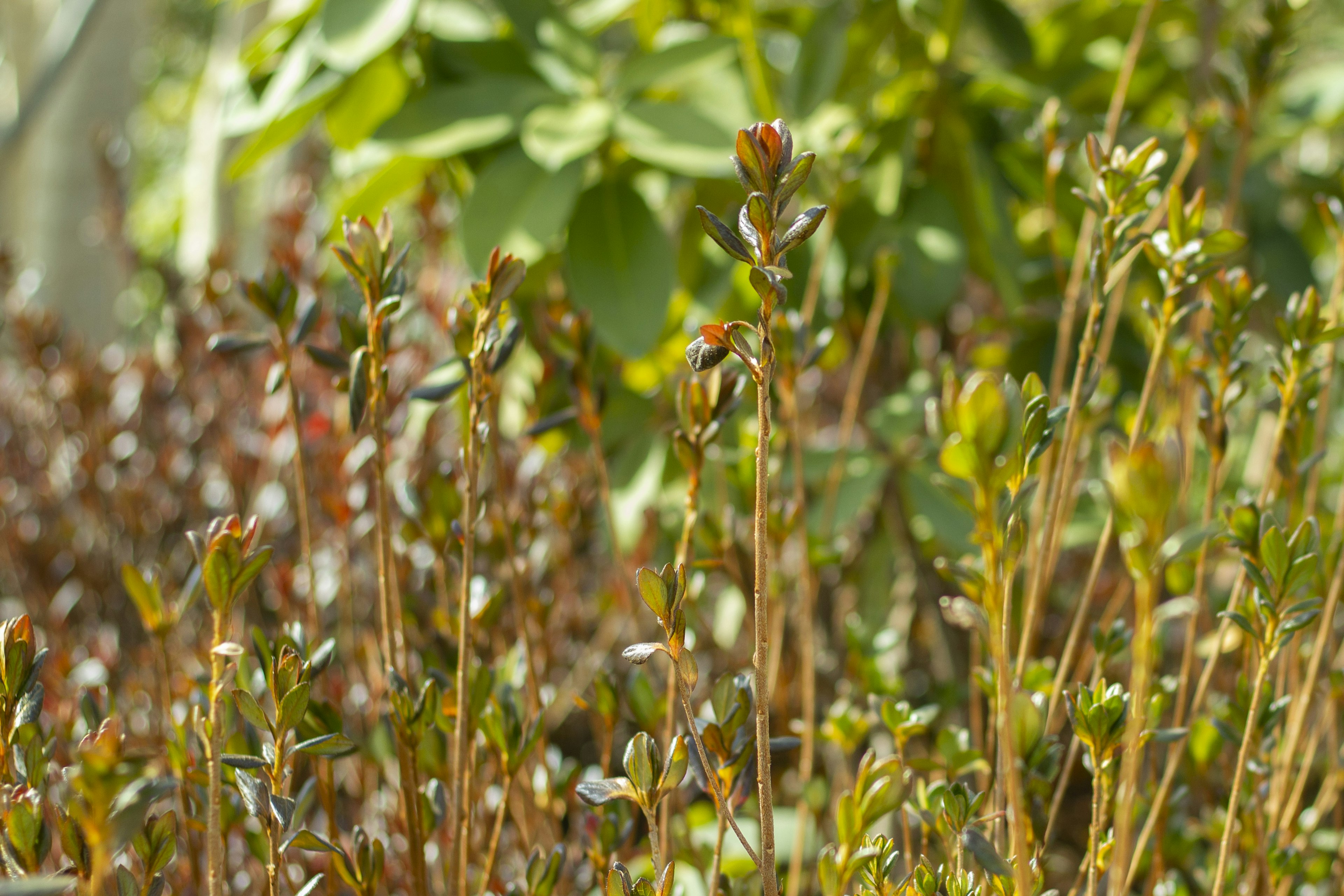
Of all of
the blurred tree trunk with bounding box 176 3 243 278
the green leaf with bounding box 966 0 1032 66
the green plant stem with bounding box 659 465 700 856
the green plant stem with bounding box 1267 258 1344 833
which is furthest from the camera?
the blurred tree trunk with bounding box 176 3 243 278

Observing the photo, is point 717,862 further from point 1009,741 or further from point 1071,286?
point 1071,286

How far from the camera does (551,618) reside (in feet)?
4.69

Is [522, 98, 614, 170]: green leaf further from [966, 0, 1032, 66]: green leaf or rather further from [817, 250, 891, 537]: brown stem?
[966, 0, 1032, 66]: green leaf

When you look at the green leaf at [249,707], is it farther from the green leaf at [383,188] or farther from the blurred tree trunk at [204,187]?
the blurred tree trunk at [204,187]

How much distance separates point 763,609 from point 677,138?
68 centimetres

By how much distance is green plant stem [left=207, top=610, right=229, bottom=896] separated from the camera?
47 cm

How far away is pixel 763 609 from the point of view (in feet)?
1.57

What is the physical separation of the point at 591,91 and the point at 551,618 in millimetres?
760

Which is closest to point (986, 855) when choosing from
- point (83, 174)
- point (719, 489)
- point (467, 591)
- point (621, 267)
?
point (467, 591)

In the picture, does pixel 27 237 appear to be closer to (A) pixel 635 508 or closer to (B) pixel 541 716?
(A) pixel 635 508

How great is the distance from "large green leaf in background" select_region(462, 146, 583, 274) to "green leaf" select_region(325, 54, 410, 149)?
17 cm

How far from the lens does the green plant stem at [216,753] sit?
47 cm

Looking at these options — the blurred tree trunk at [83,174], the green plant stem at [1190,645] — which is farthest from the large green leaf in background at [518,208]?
the blurred tree trunk at [83,174]

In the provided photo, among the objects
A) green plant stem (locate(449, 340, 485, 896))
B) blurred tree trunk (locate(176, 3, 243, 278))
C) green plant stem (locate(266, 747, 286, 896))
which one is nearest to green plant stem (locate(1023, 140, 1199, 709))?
green plant stem (locate(449, 340, 485, 896))
